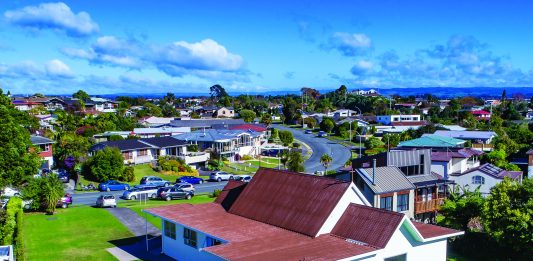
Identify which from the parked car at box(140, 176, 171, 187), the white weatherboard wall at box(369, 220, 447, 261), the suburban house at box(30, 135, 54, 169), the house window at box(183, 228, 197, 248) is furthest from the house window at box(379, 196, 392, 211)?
the suburban house at box(30, 135, 54, 169)

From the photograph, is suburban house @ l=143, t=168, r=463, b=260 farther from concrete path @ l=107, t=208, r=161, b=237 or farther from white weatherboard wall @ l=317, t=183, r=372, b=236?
concrete path @ l=107, t=208, r=161, b=237

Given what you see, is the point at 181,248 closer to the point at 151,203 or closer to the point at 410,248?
the point at 410,248

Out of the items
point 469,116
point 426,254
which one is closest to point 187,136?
point 426,254

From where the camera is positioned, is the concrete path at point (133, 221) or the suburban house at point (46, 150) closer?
the concrete path at point (133, 221)

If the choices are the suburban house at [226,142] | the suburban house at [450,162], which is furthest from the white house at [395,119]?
the suburban house at [450,162]

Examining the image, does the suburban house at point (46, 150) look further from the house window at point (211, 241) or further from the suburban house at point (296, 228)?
the house window at point (211, 241)

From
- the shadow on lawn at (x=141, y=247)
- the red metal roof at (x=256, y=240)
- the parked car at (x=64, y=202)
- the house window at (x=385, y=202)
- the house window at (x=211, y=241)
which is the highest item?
the red metal roof at (x=256, y=240)

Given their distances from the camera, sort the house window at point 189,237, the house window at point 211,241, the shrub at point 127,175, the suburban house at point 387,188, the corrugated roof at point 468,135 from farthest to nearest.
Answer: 1. the corrugated roof at point 468,135
2. the shrub at point 127,175
3. the suburban house at point 387,188
4. the house window at point 189,237
5. the house window at point 211,241
